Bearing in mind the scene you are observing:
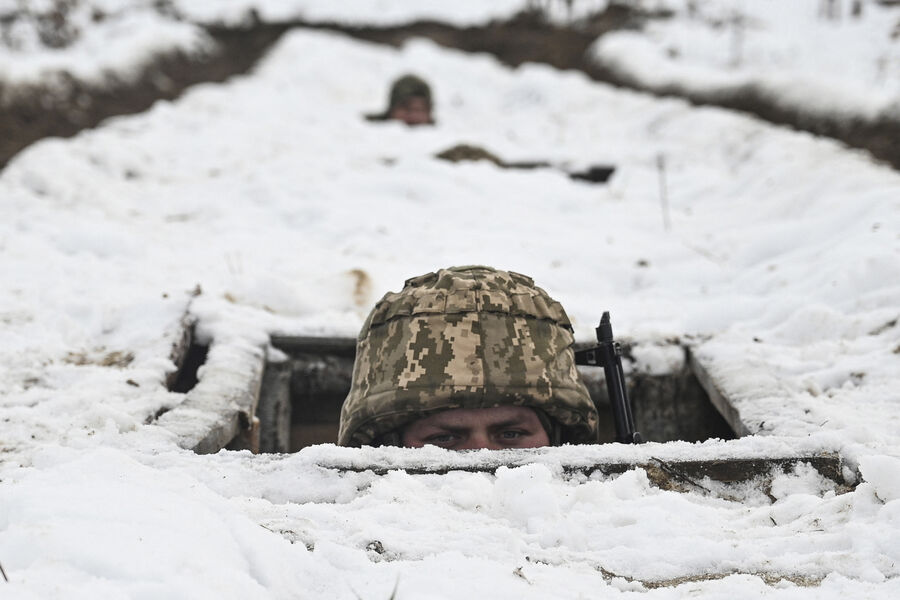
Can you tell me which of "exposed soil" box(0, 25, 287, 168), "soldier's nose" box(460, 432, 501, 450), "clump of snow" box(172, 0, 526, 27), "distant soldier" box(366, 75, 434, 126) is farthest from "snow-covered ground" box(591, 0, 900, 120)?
"exposed soil" box(0, 25, 287, 168)

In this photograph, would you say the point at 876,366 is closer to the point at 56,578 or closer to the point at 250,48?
the point at 56,578

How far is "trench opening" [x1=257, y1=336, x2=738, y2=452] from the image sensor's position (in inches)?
131

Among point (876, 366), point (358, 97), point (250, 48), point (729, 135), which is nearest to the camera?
point (876, 366)

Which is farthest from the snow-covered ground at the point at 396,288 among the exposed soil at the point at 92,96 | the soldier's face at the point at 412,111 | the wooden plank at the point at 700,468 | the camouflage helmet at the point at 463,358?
the exposed soil at the point at 92,96

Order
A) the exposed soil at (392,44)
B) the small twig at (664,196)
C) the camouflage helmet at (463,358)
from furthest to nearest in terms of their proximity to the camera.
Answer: the exposed soil at (392,44), the small twig at (664,196), the camouflage helmet at (463,358)

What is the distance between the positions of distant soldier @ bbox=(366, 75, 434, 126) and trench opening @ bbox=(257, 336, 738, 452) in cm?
665

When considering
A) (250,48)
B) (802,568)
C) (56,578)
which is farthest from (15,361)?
(250,48)

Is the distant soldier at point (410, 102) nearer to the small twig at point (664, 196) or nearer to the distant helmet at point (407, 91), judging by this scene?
the distant helmet at point (407, 91)

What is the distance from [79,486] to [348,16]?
18.2 meters

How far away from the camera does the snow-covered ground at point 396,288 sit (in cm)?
129

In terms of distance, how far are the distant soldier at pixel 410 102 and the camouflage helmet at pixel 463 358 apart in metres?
7.39

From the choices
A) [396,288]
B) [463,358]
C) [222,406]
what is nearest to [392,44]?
[396,288]

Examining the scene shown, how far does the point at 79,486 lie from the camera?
1320 millimetres

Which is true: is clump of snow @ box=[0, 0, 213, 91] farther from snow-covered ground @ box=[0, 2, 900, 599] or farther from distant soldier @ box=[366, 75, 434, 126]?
distant soldier @ box=[366, 75, 434, 126]
